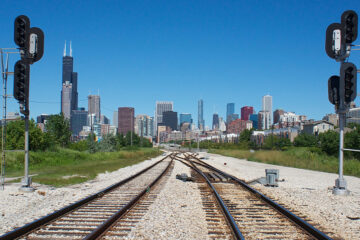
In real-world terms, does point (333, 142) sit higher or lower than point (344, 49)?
lower

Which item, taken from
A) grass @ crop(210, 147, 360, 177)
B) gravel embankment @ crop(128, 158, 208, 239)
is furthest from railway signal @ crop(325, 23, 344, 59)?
grass @ crop(210, 147, 360, 177)

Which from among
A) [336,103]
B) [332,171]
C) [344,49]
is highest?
[344,49]

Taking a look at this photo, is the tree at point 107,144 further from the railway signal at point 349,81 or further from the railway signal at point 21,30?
the railway signal at point 349,81

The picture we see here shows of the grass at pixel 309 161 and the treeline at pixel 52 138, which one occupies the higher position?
the treeline at pixel 52 138

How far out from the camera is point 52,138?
45375 mm

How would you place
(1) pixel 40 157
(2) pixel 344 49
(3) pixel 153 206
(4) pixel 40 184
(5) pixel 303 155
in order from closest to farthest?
(3) pixel 153 206, (2) pixel 344 49, (4) pixel 40 184, (1) pixel 40 157, (5) pixel 303 155

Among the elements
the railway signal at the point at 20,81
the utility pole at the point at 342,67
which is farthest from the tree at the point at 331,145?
the railway signal at the point at 20,81

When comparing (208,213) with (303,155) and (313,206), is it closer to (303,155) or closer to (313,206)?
(313,206)

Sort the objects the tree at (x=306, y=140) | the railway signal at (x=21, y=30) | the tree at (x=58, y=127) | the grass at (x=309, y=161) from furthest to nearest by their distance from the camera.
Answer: the tree at (x=306, y=140) < the tree at (x=58, y=127) < the grass at (x=309, y=161) < the railway signal at (x=21, y=30)

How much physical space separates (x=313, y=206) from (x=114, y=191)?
720 cm

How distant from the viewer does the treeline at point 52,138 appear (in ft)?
123

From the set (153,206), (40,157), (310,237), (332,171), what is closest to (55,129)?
(40,157)

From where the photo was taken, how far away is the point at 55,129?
61688 millimetres

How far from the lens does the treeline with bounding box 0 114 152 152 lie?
3756 centimetres
